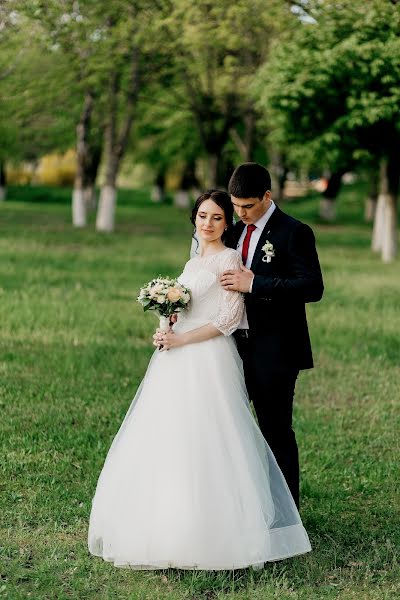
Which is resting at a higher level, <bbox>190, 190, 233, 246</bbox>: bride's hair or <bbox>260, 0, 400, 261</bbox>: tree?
<bbox>260, 0, 400, 261</bbox>: tree

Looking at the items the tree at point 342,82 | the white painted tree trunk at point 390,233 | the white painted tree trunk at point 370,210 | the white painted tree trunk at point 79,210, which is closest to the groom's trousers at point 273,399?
the tree at point 342,82

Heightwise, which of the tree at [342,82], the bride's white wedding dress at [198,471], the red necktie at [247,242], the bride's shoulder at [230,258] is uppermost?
the tree at [342,82]

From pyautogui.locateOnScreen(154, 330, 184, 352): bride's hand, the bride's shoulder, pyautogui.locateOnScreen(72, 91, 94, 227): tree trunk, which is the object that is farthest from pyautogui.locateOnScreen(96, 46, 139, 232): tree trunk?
pyautogui.locateOnScreen(154, 330, 184, 352): bride's hand

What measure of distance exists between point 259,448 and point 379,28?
1679 cm

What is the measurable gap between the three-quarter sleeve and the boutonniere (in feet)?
0.53

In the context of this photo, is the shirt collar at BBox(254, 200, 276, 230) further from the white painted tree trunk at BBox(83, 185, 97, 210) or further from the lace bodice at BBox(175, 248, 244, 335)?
the white painted tree trunk at BBox(83, 185, 97, 210)

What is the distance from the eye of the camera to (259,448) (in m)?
5.20

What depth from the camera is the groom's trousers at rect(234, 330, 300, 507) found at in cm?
540

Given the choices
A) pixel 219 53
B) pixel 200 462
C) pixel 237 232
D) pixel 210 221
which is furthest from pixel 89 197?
pixel 200 462

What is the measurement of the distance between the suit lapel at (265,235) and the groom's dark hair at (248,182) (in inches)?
8.3

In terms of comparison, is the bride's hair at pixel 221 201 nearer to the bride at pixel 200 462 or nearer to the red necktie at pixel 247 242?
the bride at pixel 200 462

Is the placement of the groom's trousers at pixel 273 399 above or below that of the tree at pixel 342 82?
below

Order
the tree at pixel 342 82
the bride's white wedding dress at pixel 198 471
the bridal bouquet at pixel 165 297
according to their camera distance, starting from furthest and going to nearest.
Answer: the tree at pixel 342 82 → the bridal bouquet at pixel 165 297 → the bride's white wedding dress at pixel 198 471

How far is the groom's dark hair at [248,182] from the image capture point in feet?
16.8
